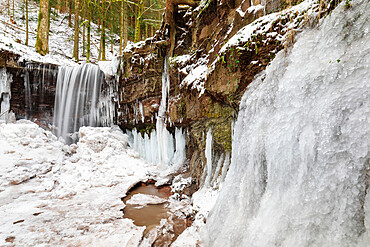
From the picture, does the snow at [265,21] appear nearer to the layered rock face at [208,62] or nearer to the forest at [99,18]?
the layered rock face at [208,62]

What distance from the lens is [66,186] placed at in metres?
5.55

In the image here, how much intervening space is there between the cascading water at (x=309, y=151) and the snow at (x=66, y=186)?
2.06 m

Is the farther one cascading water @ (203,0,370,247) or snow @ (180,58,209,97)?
snow @ (180,58,209,97)

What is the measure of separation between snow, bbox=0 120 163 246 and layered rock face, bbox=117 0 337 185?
7.32ft

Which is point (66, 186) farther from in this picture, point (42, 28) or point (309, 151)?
point (42, 28)

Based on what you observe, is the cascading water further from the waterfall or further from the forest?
the forest

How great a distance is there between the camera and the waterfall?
9906 millimetres

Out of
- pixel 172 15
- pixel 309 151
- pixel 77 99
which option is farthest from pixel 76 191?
pixel 172 15

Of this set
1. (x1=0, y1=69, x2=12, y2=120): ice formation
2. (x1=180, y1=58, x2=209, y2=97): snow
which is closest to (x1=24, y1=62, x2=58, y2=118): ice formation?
(x1=0, y1=69, x2=12, y2=120): ice formation

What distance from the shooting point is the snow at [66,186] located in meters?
3.19

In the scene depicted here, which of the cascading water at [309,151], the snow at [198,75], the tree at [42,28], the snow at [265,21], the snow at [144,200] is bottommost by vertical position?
the snow at [144,200]

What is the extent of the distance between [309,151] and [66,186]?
640 cm

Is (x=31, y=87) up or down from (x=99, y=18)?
down

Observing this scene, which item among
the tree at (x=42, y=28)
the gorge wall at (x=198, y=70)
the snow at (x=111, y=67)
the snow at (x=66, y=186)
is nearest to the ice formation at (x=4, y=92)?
the gorge wall at (x=198, y=70)
